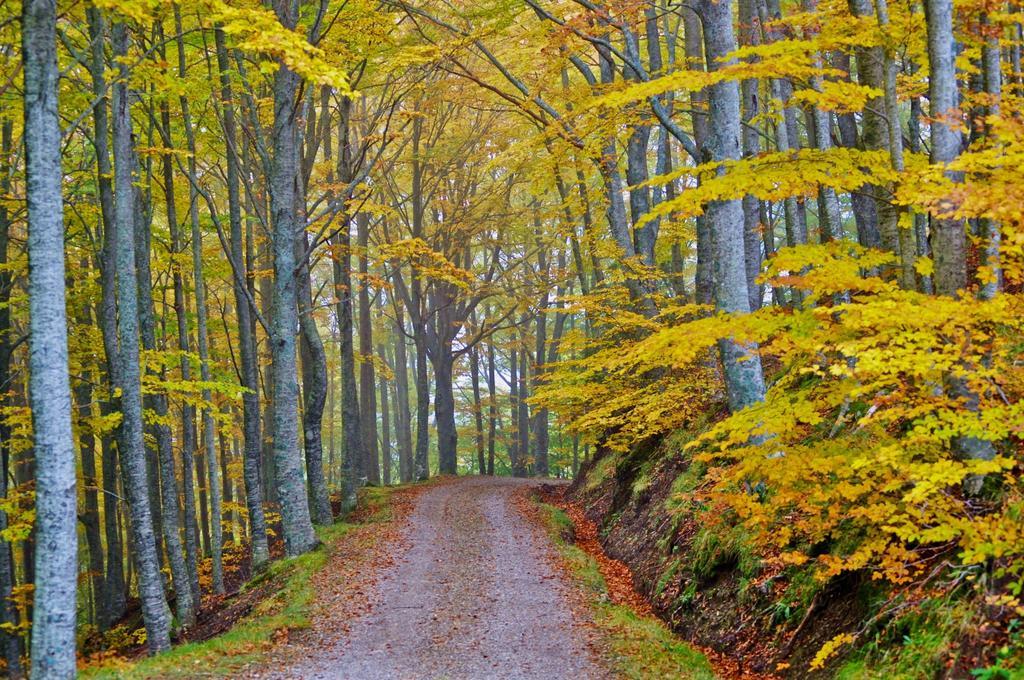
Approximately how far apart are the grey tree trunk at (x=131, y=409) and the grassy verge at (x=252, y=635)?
2.19ft

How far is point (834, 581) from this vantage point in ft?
21.0

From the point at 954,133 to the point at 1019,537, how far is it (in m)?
3.06

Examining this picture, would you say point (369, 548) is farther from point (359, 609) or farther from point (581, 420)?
point (581, 420)

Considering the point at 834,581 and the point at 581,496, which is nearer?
the point at 834,581

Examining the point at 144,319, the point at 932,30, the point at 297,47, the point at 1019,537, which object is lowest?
the point at 1019,537

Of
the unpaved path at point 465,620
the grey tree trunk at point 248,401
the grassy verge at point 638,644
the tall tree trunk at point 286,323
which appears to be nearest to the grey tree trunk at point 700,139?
the grassy verge at point 638,644

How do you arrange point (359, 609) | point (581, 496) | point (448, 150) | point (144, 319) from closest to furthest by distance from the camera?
point (359, 609), point (144, 319), point (581, 496), point (448, 150)

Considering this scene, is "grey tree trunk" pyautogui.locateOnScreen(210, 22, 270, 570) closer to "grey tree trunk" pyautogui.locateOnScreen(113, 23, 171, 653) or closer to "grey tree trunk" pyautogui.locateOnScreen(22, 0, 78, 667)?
"grey tree trunk" pyautogui.locateOnScreen(113, 23, 171, 653)

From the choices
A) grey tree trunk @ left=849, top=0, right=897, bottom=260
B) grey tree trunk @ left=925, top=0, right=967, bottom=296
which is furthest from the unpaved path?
grey tree trunk @ left=849, top=0, right=897, bottom=260

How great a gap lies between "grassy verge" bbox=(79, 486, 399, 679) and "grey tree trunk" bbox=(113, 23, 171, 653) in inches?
26.2

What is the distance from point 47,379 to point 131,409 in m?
4.35

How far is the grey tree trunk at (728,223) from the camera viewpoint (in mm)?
8711

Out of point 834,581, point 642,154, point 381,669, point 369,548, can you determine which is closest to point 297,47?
point 381,669

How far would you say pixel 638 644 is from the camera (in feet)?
25.3
